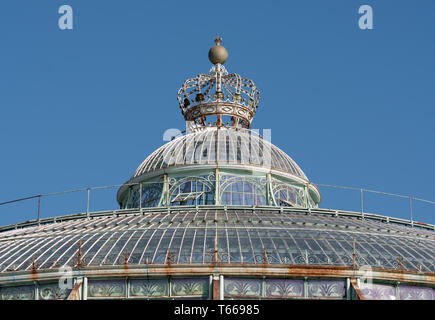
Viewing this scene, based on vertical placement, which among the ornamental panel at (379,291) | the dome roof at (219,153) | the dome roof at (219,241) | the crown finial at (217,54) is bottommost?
the ornamental panel at (379,291)

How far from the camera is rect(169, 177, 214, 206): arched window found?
60.5 m

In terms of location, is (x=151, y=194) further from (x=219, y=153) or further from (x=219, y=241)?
(x=219, y=241)

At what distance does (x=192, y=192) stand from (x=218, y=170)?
2.08m

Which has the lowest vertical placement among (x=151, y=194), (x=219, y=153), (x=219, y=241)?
(x=219, y=241)

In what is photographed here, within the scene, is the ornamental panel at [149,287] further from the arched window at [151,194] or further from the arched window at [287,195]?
the arched window at [287,195]

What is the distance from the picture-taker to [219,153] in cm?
6356

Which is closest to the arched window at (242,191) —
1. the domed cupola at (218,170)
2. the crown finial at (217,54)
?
the domed cupola at (218,170)

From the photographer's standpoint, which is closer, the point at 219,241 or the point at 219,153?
the point at 219,241

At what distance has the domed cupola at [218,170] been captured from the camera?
60781 millimetres

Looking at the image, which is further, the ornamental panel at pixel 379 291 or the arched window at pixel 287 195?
the arched window at pixel 287 195

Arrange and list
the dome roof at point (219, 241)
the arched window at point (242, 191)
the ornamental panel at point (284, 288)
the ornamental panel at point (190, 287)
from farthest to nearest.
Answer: the arched window at point (242, 191), the dome roof at point (219, 241), the ornamental panel at point (284, 288), the ornamental panel at point (190, 287)

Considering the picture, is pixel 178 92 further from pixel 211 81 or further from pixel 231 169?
pixel 231 169

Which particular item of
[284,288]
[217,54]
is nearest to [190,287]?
[284,288]

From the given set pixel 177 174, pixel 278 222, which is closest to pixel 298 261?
pixel 278 222
